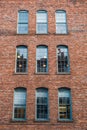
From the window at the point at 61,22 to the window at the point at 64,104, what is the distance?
17.6 ft

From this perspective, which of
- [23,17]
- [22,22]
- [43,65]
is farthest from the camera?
[23,17]

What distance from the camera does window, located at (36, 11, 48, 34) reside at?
77.0ft

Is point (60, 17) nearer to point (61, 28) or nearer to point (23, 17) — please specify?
Answer: point (61, 28)

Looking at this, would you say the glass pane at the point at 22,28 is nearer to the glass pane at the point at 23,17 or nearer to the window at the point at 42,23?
the glass pane at the point at 23,17

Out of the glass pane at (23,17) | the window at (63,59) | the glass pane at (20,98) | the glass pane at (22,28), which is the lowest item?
the glass pane at (20,98)

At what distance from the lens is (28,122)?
20.2 metres

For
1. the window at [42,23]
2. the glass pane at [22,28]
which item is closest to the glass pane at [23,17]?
the glass pane at [22,28]

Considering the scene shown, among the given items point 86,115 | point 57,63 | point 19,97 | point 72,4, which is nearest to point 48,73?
point 57,63

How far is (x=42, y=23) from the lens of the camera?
78.0 ft

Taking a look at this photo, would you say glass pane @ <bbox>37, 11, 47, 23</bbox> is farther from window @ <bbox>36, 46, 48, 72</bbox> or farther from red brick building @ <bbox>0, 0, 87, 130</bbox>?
window @ <bbox>36, 46, 48, 72</bbox>

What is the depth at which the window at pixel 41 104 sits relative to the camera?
20573 mm

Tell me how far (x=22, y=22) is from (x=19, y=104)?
7.35m

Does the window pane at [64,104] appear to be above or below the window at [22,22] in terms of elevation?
below

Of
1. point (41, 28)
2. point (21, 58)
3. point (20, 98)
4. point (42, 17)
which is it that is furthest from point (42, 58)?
point (42, 17)
